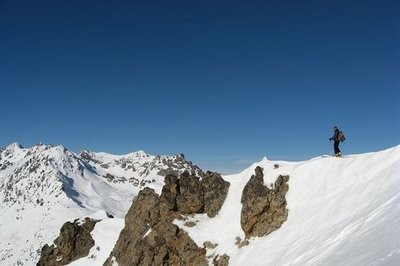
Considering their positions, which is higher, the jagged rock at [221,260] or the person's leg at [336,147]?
the person's leg at [336,147]

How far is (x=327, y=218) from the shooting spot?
3481cm

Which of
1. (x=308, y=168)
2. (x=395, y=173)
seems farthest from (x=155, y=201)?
(x=395, y=173)

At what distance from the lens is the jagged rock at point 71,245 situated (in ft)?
229

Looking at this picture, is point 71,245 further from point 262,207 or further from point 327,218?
point 327,218

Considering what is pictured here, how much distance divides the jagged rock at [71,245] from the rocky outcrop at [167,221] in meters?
11.0

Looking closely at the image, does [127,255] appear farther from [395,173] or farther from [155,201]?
[395,173]

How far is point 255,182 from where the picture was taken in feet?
161

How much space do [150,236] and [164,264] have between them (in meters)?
4.40

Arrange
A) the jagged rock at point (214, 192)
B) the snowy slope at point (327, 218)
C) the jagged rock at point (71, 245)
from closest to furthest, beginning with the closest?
the snowy slope at point (327, 218), the jagged rock at point (214, 192), the jagged rock at point (71, 245)

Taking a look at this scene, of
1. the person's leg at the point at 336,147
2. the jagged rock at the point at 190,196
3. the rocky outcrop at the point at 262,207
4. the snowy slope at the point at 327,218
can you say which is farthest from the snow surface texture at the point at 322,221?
the jagged rock at the point at 190,196

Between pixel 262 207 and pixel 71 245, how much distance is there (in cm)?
3876

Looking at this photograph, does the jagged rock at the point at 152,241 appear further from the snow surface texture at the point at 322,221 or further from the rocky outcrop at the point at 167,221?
the snow surface texture at the point at 322,221


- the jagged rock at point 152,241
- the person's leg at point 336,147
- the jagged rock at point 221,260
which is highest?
the person's leg at point 336,147

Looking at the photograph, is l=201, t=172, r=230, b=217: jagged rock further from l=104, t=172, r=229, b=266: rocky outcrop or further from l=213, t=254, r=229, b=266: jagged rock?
l=213, t=254, r=229, b=266: jagged rock
